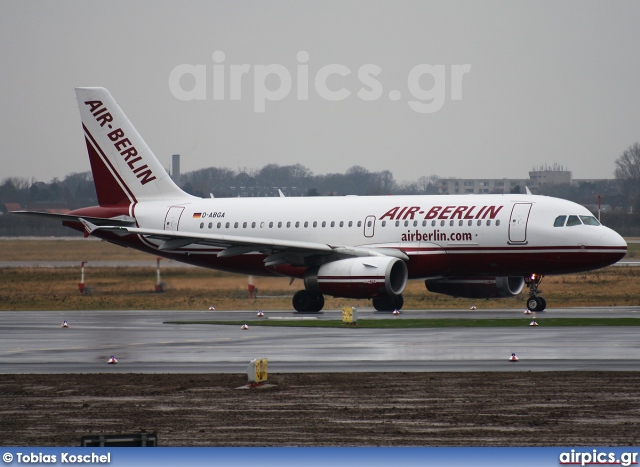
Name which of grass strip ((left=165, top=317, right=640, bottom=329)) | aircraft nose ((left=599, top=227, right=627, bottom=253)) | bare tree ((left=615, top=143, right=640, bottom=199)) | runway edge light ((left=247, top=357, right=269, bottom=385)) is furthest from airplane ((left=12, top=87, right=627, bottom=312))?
bare tree ((left=615, top=143, right=640, bottom=199))

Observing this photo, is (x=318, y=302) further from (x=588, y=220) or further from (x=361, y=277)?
(x=588, y=220)

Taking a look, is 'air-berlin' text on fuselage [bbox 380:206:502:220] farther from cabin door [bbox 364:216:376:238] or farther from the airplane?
cabin door [bbox 364:216:376:238]

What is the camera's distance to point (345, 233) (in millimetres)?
43406

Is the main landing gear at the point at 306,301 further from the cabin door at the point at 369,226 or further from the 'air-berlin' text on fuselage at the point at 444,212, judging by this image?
the 'air-berlin' text on fuselage at the point at 444,212

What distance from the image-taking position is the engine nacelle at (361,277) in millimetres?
38438

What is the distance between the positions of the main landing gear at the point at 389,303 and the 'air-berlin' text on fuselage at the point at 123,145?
1164 centimetres

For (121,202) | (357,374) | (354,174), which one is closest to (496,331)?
(357,374)

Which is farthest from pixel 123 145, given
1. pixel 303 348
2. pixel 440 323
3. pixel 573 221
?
pixel 303 348

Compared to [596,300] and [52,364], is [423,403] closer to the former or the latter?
[52,364]

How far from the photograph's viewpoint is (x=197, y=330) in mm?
32594

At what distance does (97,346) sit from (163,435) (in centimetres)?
1377

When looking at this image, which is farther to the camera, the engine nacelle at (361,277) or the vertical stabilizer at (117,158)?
the vertical stabilizer at (117,158)

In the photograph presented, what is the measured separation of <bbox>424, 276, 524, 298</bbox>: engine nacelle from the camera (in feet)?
139

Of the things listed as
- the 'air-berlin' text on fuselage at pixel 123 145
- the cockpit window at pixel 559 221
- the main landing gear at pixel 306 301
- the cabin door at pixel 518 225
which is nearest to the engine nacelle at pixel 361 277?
the main landing gear at pixel 306 301
